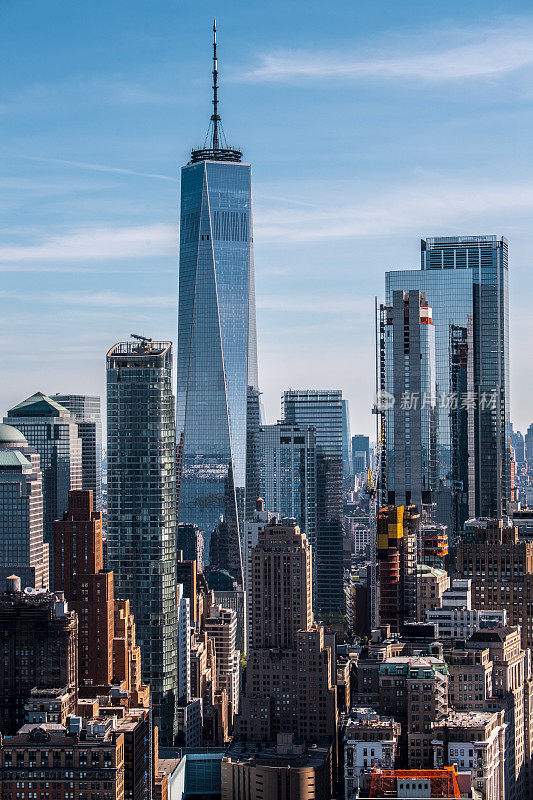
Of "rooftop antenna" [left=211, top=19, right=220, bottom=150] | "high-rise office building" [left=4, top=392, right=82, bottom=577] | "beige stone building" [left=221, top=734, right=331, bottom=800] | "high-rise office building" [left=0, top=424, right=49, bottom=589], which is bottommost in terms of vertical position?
"beige stone building" [left=221, top=734, right=331, bottom=800]

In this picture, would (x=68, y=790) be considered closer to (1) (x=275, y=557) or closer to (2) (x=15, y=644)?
(2) (x=15, y=644)

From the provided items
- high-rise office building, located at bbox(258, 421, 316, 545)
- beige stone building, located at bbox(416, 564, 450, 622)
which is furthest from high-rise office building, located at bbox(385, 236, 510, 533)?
beige stone building, located at bbox(416, 564, 450, 622)

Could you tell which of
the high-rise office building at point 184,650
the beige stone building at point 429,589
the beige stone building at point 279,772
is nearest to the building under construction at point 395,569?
the beige stone building at point 429,589

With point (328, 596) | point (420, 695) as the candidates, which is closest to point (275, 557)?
point (420, 695)

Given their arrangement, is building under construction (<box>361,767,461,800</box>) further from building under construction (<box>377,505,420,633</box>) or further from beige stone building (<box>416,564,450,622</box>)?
building under construction (<box>377,505,420,633</box>)

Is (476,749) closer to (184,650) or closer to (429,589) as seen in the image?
(429,589)
